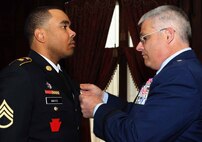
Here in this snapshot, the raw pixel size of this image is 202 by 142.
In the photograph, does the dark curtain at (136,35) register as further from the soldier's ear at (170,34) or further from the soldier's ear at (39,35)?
the soldier's ear at (170,34)

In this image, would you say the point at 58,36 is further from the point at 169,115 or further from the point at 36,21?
the point at 169,115

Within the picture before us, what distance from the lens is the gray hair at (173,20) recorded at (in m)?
1.62

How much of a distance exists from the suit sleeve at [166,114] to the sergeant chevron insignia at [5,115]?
0.62 metres

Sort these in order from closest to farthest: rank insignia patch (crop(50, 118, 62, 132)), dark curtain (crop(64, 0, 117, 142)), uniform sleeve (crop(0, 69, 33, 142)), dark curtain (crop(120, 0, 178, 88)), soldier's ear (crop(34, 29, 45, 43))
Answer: uniform sleeve (crop(0, 69, 33, 142)), rank insignia patch (crop(50, 118, 62, 132)), soldier's ear (crop(34, 29, 45, 43)), dark curtain (crop(120, 0, 178, 88)), dark curtain (crop(64, 0, 117, 142))

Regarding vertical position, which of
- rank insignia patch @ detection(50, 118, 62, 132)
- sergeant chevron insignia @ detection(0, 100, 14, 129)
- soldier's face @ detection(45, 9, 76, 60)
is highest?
soldier's face @ detection(45, 9, 76, 60)

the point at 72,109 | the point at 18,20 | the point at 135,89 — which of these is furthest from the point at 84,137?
the point at 72,109

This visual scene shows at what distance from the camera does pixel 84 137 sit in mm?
4305

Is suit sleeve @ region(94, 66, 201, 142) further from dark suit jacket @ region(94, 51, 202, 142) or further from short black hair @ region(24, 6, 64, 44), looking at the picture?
short black hair @ region(24, 6, 64, 44)

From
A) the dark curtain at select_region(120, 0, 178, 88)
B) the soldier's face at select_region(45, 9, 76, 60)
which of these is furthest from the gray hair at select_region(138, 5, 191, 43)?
the dark curtain at select_region(120, 0, 178, 88)

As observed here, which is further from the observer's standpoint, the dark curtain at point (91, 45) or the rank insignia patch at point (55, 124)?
the dark curtain at point (91, 45)

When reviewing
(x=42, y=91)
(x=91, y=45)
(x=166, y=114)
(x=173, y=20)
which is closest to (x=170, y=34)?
(x=173, y=20)

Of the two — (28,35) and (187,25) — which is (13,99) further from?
(187,25)

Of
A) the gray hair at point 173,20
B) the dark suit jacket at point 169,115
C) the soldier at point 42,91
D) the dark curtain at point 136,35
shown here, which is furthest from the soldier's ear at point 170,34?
the dark curtain at point 136,35

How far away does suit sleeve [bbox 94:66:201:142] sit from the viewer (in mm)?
1319
